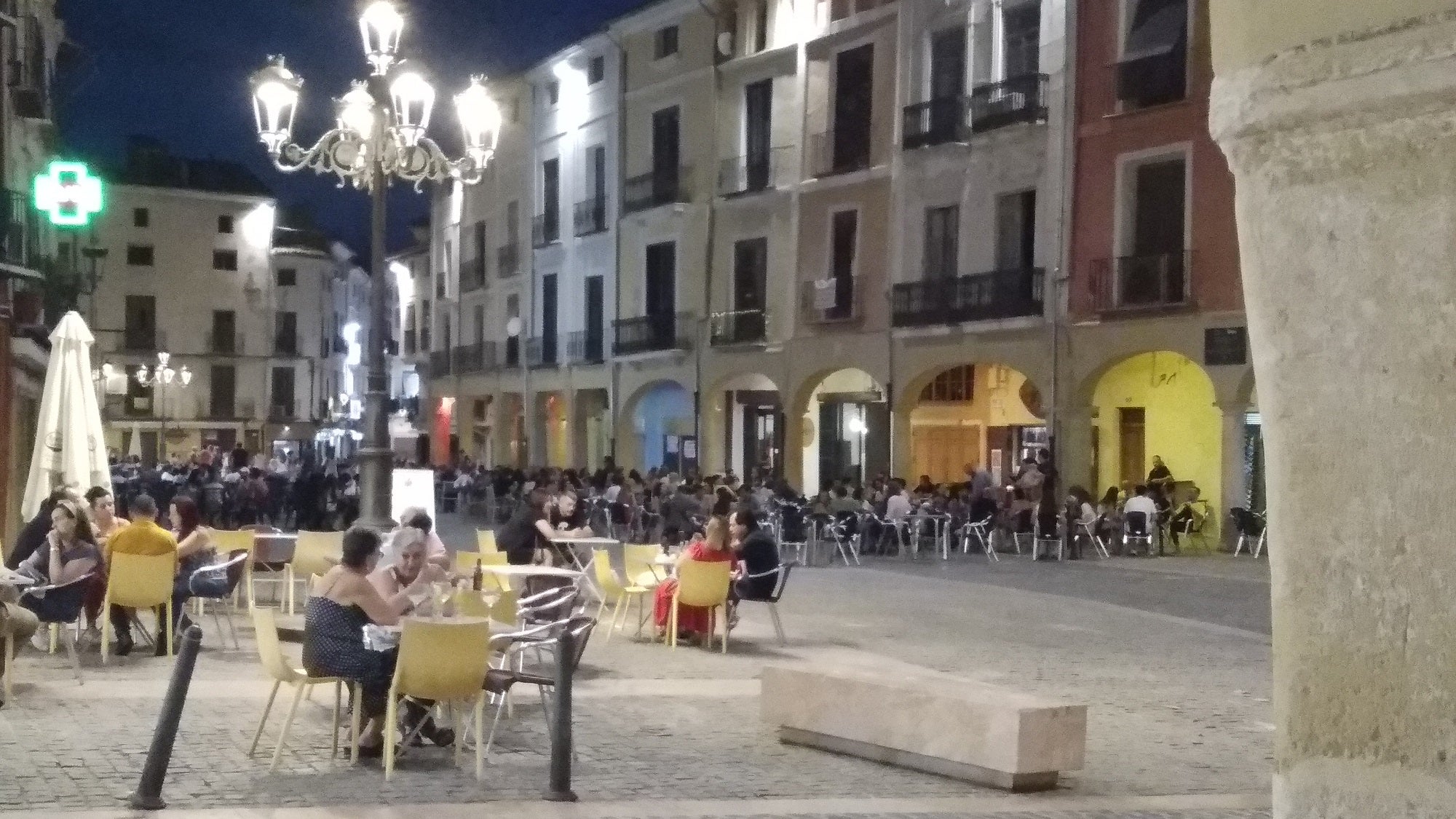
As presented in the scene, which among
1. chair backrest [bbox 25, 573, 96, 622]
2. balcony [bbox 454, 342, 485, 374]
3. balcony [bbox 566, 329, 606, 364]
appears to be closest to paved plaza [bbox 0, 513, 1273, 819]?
chair backrest [bbox 25, 573, 96, 622]

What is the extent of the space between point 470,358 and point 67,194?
94.7ft

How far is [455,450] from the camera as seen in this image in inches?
1934

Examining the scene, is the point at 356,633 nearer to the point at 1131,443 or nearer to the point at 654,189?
the point at 1131,443

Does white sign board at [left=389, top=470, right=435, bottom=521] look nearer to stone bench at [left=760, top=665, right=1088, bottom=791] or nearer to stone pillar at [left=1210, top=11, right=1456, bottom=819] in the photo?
stone bench at [left=760, top=665, right=1088, bottom=791]

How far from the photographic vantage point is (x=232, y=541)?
49.0 ft

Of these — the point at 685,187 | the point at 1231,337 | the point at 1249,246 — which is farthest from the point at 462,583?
the point at 685,187

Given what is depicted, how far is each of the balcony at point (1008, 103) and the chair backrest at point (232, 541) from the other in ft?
52.4

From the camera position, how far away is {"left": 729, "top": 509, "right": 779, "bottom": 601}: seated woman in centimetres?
1383

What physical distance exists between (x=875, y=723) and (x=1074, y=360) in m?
18.4

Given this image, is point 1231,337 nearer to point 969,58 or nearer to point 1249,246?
point 969,58

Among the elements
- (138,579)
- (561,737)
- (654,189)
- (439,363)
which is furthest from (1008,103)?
(439,363)

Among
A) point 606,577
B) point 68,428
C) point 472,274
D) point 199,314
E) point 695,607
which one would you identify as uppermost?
point 199,314

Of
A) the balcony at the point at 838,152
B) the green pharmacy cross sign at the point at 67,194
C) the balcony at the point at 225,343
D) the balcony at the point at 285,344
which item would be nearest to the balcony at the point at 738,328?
the balcony at the point at 838,152

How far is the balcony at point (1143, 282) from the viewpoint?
2436cm
